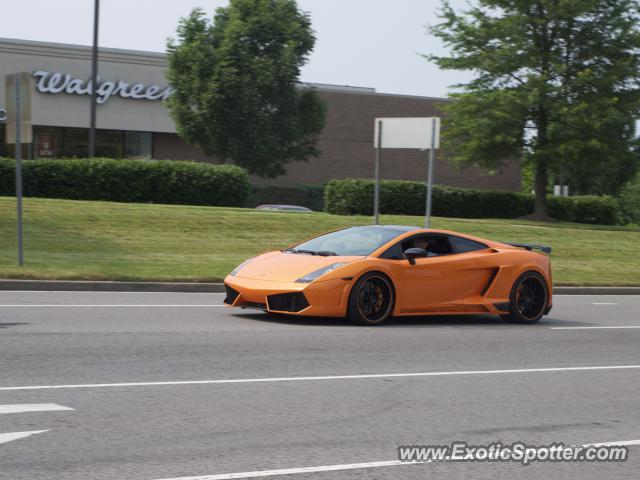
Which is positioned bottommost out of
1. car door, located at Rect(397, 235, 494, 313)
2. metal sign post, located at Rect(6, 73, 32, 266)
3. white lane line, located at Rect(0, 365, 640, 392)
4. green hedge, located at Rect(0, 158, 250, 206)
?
white lane line, located at Rect(0, 365, 640, 392)

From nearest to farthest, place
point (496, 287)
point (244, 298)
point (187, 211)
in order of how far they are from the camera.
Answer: point (244, 298) < point (496, 287) < point (187, 211)

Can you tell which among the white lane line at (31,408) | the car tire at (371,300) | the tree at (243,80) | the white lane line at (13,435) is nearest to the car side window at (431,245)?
the car tire at (371,300)

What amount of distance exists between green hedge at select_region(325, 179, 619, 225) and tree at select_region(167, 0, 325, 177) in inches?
357

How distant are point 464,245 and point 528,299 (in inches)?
47.5

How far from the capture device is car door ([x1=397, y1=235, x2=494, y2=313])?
12.4 m

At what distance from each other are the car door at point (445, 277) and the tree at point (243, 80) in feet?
100.0

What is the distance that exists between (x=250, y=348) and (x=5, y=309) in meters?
3.91

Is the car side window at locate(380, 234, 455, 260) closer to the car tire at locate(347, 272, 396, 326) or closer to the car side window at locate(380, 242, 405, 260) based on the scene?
the car side window at locate(380, 242, 405, 260)

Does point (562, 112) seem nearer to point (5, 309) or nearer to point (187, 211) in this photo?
point (187, 211)

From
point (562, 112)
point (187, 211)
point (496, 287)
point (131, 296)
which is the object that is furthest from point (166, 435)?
point (562, 112)

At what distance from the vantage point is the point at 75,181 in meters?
29.5

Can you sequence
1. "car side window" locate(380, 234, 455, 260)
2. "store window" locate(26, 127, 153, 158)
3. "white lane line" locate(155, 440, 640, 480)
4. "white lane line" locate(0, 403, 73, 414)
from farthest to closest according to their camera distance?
"store window" locate(26, 127, 153, 158)
"car side window" locate(380, 234, 455, 260)
"white lane line" locate(0, 403, 73, 414)
"white lane line" locate(155, 440, 640, 480)

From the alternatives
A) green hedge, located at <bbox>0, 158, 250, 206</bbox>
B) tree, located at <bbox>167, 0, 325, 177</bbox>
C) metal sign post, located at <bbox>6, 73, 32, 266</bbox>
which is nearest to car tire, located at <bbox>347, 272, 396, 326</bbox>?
metal sign post, located at <bbox>6, 73, 32, 266</bbox>

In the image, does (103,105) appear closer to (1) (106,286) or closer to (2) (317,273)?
(1) (106,286)
